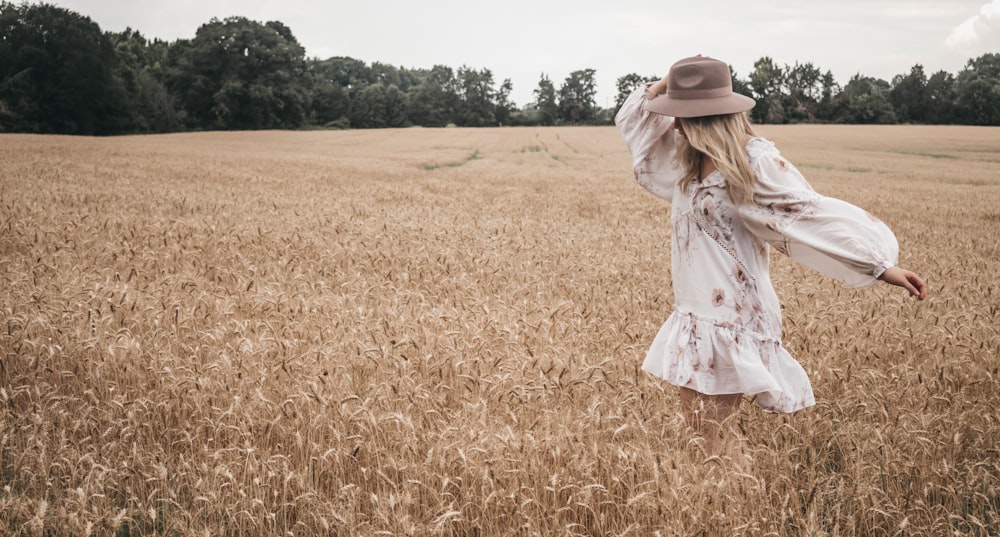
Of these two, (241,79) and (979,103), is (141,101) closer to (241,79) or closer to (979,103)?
(241,79)

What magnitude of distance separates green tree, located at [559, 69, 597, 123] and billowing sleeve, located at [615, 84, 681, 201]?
11570 centimetres

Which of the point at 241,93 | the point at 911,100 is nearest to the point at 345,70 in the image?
the point at 241,93

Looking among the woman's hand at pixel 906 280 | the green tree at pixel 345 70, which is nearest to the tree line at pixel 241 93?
the green tree at pixel 345 70

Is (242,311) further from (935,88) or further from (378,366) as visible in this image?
(935,88)

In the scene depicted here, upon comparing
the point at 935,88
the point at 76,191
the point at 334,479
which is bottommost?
the point at 334,479

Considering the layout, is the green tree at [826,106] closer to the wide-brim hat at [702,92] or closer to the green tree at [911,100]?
the green tree at [911,100]

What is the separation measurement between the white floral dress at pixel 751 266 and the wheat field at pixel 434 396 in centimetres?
37

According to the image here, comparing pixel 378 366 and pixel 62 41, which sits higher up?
pixel 62 41

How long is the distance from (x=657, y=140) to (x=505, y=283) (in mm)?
3233

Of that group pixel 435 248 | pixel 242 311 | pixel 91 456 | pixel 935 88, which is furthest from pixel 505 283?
pixel 935 88

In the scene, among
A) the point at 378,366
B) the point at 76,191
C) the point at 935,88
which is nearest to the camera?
the point at 378,366

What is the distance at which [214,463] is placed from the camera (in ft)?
9.96

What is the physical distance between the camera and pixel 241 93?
7562 cm

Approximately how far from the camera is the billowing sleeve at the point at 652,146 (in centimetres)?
Answer: 329
